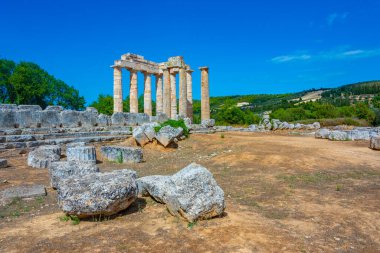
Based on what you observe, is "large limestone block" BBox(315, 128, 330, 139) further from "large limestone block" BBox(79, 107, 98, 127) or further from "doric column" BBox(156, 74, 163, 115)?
"doric column" BBox(156, 74, 163, 115)

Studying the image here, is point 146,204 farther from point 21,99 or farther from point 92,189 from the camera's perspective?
point 21,99

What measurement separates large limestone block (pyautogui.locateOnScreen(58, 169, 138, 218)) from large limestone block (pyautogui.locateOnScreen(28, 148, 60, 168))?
5.91 metres

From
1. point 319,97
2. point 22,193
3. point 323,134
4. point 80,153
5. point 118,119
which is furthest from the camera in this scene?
point 319,97

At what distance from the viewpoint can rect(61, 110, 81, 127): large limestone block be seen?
624 inches

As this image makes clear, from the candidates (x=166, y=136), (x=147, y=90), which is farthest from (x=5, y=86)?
(x=166, y=136)

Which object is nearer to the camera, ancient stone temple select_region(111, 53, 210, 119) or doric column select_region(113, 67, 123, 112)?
ancient stone temple select_region(111, 53, 210, 119)

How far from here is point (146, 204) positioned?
6.03 metres

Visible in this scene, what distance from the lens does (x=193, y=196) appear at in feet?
16.6

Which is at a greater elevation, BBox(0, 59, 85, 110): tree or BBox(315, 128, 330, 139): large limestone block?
BBox(0, 59, 85, 110): tree

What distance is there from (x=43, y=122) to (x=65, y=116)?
3.85 ft

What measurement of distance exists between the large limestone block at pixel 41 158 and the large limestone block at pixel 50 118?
4.45m

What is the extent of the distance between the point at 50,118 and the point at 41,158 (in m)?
5.08

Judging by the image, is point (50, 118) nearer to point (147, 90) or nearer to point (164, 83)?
point (164, 83)

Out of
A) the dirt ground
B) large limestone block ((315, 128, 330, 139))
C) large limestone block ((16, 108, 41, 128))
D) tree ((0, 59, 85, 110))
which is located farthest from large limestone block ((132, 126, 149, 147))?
tree ((0, 59, 85, 110))
